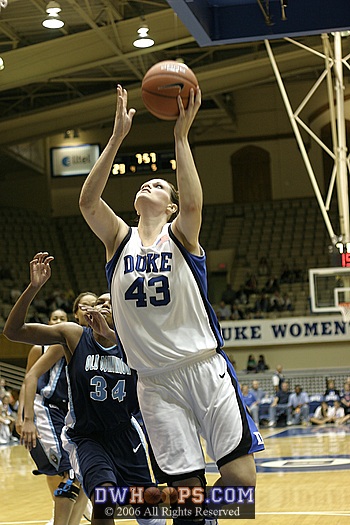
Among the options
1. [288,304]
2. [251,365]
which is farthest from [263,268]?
[251,365]

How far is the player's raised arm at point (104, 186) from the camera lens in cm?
406

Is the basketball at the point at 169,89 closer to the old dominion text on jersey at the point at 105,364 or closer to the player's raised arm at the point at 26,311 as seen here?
the player's raised arm at the point at 26,311

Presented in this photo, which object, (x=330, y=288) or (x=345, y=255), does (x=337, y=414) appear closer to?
(x=330, y=288)

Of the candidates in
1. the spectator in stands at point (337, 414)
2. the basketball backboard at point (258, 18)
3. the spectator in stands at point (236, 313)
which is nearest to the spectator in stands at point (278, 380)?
the spectator in stands at point (337, 414)

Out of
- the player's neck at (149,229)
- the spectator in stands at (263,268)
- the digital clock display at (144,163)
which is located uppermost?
the digital clock display at (144,163)

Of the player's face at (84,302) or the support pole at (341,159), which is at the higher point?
the support pole at (341,159)

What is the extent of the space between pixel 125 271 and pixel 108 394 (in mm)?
948

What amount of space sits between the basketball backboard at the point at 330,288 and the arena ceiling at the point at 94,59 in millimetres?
4683

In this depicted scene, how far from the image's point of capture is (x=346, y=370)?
950 inches

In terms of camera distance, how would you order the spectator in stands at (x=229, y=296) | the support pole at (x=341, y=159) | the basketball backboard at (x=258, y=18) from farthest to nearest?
1. the spectator in stands at (x=229, y=296)
2. the support pole at (x=341, y=159)
3. the basketball backboard at (x=258, y=18)

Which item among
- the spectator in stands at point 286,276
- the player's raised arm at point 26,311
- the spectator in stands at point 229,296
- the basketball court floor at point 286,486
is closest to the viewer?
the player's raised arm at point 26,311

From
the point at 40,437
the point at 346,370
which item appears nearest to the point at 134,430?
the point at 40,437

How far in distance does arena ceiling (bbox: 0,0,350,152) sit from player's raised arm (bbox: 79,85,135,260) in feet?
23.1

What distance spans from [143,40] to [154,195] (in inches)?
658
